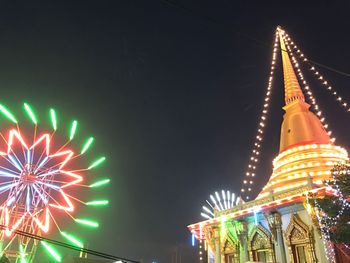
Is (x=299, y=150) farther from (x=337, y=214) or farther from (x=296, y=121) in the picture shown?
(x=337, y=214)

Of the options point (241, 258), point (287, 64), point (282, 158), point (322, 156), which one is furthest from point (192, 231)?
point (287, 64)

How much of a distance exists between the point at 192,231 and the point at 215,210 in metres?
3.36

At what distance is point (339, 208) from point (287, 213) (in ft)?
18.3

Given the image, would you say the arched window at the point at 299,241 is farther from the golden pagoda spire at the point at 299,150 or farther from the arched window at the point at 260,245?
the golden pagoda spire at the point at 299,150

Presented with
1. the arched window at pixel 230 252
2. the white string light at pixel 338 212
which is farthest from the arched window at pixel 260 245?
the white string light at pixel 338 212

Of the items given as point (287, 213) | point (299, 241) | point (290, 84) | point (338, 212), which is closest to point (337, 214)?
point (338, 212)

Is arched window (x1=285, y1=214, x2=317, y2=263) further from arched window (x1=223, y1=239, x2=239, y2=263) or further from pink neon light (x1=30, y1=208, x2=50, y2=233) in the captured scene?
pink neon light (x1=30, y1=208, x2=50, y2=233)

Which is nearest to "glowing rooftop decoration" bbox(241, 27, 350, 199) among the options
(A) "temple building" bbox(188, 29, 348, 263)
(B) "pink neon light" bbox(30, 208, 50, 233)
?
(A) "temple building" bbox(188, 29, 348, 263)

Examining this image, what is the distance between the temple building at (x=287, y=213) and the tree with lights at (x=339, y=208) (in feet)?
8.44

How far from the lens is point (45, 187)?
25.2 m

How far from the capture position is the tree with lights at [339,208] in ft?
51.1

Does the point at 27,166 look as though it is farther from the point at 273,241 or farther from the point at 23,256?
the point at 273,241

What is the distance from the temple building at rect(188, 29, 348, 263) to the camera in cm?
2009

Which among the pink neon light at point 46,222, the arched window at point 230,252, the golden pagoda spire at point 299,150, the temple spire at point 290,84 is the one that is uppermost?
the temple spire at point 290,84
